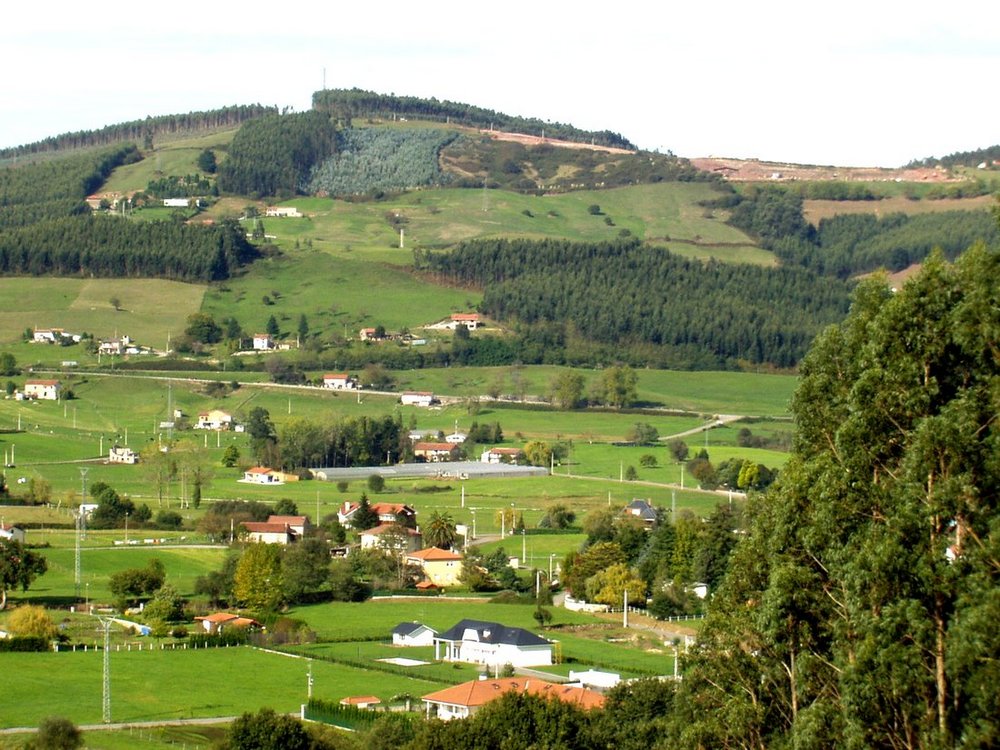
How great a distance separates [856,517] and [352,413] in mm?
83728

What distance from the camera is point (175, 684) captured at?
39406mm

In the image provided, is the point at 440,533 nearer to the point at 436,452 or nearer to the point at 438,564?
the point at 438,564

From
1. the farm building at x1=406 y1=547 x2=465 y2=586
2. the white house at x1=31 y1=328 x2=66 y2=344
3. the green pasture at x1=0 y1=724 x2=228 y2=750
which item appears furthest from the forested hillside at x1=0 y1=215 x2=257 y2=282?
the green pasture at x1=0 y1=724 x2=228 y2=750

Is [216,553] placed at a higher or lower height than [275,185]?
lower

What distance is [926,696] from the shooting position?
12.4 metres

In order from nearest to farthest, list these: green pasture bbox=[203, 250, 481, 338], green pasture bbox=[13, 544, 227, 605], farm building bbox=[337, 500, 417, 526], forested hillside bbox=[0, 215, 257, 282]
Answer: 1. green pasture bbox=[13, 544, 227, 605]
2. farm building bbox=[337, 500, 417, 526]
3. green pasture bbox=[203, 250, 481, 338]
4. forested hillside bbox=[0, 215, 257, 282]

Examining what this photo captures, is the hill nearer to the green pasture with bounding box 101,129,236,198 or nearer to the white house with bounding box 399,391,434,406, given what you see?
the green pasture with bounding box 101,129,236,198

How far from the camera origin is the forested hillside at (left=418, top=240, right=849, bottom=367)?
12188cm

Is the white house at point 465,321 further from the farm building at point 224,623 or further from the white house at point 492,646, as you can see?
the white house at point 492,646

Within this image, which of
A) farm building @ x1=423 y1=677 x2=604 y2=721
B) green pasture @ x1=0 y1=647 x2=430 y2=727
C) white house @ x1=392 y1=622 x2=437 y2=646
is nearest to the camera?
farm building @ x1=423 y1=677 x2=604 y2=721

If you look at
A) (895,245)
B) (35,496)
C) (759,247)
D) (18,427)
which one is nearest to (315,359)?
(18,427)

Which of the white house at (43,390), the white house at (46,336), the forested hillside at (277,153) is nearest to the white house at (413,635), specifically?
the white house at (43,390)

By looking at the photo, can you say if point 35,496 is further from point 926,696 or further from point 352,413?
point 926,696

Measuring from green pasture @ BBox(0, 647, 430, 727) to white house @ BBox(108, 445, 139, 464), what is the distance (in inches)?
1570
